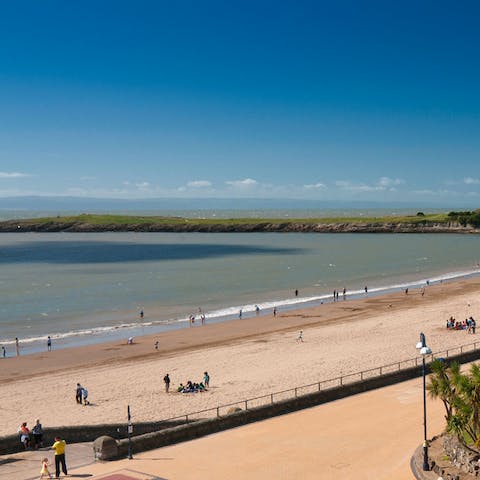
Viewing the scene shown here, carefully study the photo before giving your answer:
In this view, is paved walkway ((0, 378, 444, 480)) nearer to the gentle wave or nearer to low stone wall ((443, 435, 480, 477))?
low stone wall ((443, 435, 480, 477))

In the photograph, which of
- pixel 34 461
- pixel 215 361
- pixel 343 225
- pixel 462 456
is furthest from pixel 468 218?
pixel 34 461

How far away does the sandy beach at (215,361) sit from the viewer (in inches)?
1041

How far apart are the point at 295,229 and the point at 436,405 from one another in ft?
543

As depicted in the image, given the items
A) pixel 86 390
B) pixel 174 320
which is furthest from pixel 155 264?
pixel 86 390

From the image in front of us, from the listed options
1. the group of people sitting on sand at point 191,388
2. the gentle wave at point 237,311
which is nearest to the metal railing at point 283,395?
the group of people sitting on sand at point 191,388

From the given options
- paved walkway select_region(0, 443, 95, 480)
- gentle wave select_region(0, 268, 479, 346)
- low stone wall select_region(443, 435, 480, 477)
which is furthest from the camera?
gentle wave select_region(0, 268, 479, 346)

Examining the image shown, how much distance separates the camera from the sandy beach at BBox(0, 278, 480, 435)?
26.4 metres

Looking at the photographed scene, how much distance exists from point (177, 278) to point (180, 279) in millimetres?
1392

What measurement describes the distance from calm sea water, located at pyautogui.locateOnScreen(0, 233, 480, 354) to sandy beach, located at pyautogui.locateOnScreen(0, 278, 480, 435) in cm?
504

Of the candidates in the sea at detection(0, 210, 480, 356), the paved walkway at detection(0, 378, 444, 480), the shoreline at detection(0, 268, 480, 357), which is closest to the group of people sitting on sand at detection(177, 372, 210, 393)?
the paved walkway at detection(0, 378, 444, 480)

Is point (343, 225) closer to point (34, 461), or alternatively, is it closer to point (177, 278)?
point (177, 278)

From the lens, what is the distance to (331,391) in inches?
959

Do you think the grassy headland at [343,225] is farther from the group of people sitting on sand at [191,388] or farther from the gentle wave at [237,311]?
the group of people sitting on sand at [191,388]

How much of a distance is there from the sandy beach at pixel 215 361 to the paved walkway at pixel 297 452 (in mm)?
5083
